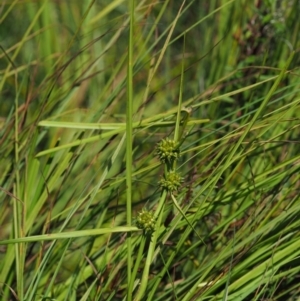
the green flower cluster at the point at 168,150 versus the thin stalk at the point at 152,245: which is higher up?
the green flower cluster at the point at 168,150

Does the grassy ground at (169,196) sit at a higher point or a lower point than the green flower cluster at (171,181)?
lower

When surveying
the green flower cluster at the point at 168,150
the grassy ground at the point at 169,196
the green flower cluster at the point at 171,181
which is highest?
the green flower cluster at the point at 168,150

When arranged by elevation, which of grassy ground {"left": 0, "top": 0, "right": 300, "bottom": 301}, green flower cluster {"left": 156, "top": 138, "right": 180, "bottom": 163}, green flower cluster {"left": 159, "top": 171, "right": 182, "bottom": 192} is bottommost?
grassy ground {"left": 0, "top": 0, "right": 300, "bottom": 301}

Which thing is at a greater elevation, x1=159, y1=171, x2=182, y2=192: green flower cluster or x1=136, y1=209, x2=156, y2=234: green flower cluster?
x1=159, y1=171, x2=182, y2=192: green flower cluster

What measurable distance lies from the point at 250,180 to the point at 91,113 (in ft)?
1.60

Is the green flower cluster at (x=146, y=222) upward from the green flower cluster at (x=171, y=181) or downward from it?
downward

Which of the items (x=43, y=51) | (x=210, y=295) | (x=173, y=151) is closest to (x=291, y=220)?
(x=210, y=295)

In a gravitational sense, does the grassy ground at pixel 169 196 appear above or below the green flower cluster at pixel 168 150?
below

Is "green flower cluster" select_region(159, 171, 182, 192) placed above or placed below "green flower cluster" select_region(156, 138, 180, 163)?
below

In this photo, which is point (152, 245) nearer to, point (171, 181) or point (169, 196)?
point (171, 181)

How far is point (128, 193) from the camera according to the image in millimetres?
1128

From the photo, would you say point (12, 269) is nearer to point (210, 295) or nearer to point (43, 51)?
point (210, 295)

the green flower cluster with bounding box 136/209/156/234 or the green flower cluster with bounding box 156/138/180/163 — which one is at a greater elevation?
the green flower cluster with bounding box 156/138/180/163

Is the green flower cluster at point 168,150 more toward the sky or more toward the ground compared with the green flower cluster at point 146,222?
more toward the sky
